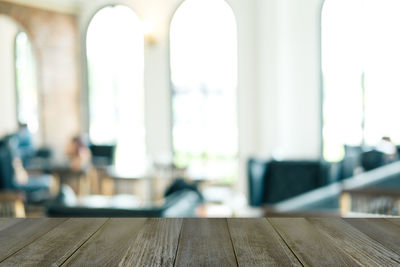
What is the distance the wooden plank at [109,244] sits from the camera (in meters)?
1.00

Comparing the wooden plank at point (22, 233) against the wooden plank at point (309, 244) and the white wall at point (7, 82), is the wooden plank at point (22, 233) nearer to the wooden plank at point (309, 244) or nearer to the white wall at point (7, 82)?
the wooden plank at point (309, 244)

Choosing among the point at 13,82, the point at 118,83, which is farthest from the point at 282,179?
the point at 13,82

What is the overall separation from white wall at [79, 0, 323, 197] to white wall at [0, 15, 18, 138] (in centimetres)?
519

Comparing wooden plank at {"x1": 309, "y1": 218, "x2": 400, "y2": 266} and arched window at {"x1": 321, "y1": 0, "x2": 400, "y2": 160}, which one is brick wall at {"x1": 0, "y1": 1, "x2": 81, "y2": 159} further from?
wooden plank at {"x1": 309, "y1": 218, "x2": 400, "y2": 266}

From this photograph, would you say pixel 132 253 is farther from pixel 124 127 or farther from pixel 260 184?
pixel 124 127

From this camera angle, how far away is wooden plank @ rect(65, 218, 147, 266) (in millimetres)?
1002

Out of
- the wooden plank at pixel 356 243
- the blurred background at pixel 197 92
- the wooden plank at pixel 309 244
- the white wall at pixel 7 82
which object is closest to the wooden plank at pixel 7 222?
the wooden plank at pixel 309 244

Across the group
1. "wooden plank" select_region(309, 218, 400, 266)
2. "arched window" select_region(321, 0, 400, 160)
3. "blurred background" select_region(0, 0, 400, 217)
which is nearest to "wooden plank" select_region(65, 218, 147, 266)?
"wooden plank" select_region(309, 218, 400, 266)

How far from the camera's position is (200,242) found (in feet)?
3.73

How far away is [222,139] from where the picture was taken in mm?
8008

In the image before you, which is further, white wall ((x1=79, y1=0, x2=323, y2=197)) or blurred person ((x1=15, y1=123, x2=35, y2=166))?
blurred person ((x1=15, y1=123, x2=35, y2=166))

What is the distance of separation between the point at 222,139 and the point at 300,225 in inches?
263

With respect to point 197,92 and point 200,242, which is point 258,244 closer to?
point 200,242

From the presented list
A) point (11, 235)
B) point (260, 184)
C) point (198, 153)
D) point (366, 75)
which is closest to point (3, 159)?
point (260, 184)
